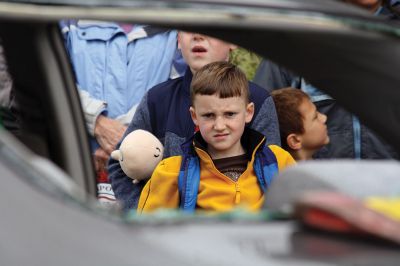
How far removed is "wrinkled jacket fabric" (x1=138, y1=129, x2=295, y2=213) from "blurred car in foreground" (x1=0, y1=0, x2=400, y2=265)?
1373mm

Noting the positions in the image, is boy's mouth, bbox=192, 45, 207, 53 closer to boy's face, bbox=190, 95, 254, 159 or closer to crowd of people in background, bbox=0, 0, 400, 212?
crowd of people in background, bbox=0, 0, 400, 212

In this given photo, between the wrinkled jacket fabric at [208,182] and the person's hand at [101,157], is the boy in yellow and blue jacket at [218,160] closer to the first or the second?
the wrinkled jacket fabric at [208,182]

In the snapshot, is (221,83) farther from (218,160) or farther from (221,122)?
(218,160)

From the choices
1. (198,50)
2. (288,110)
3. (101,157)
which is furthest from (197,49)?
(101,157)

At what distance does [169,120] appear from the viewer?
18.1 feet

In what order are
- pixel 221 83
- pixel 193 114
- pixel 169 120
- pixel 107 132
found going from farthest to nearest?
Answer: pixel 107 132 < pixel 169 120 < pixel 193 114 < pixel 221 83

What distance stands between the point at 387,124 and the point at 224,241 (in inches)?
45.2

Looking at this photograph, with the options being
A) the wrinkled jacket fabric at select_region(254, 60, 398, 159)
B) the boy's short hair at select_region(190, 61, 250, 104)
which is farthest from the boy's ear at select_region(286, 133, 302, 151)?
the boy's short hair at select_region(190, 61, 250, 104)

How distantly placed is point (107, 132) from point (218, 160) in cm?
115

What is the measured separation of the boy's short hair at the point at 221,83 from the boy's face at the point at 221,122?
24 millimetres

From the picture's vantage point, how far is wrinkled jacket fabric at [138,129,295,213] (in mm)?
4828

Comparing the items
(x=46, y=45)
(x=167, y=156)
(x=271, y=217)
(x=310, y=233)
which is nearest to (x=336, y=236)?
(x=310, y=233)

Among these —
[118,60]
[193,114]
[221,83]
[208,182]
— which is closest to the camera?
[208,182]

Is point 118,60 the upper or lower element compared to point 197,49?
lower
